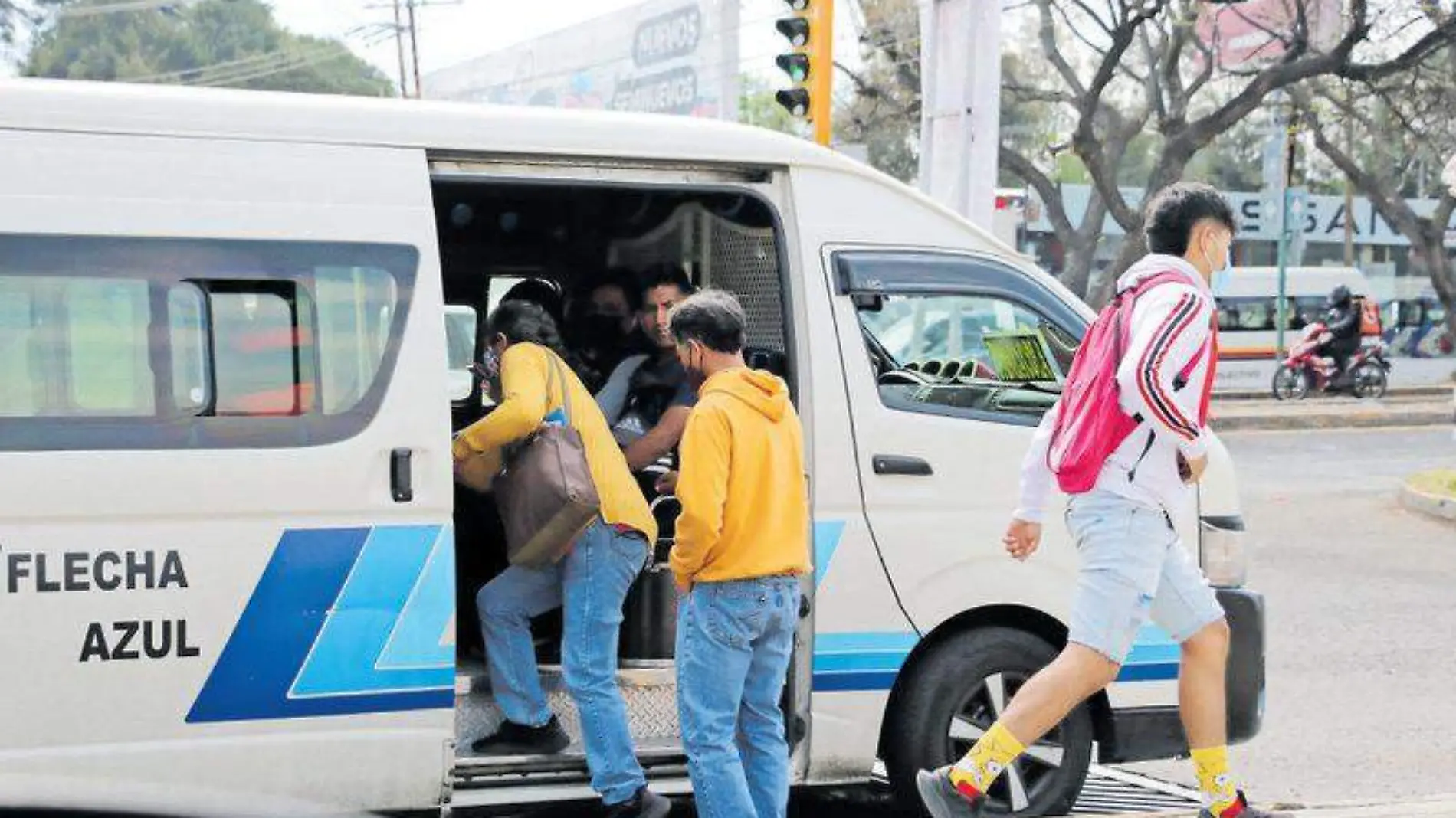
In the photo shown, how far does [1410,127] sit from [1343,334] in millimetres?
3670

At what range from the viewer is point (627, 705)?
576 centimetres

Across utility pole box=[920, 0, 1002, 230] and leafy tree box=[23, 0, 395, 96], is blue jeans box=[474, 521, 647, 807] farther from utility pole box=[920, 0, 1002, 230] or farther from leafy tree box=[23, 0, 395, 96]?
leafy tree box=[23, 0, 395, 96]

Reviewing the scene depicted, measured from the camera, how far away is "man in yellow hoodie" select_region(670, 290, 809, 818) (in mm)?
4820

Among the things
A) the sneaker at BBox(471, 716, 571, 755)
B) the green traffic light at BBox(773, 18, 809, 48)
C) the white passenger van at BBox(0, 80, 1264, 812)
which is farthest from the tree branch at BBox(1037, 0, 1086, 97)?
the sneaker at BBox(471, 716, 571, 755)

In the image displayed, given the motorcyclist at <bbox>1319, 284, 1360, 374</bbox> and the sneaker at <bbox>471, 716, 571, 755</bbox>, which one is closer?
the sneaker at <bbox>471, 716, 571, 755</bbox>

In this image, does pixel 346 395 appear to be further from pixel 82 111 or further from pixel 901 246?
pixel 901 246

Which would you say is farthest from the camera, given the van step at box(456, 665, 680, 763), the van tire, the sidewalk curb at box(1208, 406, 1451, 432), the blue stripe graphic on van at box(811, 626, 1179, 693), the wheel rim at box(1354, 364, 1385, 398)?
the wheel rim at box(1354, 364, 1385, 398)

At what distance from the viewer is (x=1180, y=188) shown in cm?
520

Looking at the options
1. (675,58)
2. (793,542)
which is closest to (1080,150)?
(675,58)

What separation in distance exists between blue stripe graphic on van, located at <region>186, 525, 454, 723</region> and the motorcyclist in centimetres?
2571

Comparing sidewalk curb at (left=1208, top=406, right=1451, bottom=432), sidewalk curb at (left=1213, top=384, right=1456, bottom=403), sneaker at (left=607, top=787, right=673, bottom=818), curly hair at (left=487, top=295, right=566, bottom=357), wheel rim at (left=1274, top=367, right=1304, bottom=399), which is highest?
curly hair at (left=487, top=295, right=566, bottom=357)

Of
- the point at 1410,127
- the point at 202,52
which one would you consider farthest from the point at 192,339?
the point at 202,52

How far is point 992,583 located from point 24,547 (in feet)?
9.26

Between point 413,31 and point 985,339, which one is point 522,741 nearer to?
point 985,339
